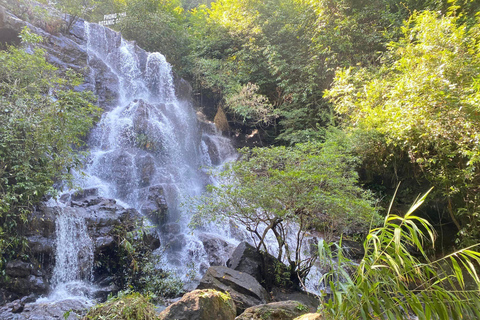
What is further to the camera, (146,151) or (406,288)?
(146,151)

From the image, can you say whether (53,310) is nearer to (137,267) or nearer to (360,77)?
(137,267)

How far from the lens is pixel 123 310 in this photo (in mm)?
2779

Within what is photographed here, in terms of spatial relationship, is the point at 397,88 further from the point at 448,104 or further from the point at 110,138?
the point at 110,138

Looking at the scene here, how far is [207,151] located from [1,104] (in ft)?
26.1

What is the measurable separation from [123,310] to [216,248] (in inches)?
222

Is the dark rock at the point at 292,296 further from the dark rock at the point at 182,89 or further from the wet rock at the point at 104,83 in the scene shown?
the dark rock at the point at 182,89

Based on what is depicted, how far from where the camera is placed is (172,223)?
29.5 ft

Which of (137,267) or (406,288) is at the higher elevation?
(406,288)

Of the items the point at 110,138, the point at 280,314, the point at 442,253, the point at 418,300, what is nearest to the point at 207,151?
the point at 110,138

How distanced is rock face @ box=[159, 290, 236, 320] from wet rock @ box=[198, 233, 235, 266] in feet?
14.1

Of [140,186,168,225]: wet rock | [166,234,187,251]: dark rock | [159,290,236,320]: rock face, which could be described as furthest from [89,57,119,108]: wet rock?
[159,290,236,320]: rock face

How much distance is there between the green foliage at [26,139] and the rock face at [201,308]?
411 centimetres

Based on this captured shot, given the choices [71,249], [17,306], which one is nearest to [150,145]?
[71,249]

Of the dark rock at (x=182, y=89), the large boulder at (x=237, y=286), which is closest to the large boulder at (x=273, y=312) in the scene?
the large boulder at (x=237, y=286)
